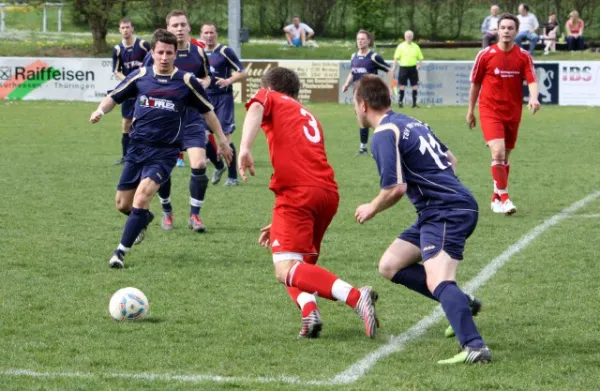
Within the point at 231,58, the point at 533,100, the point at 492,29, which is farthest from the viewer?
the point at 492,29

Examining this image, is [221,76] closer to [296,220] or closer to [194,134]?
[194,134]

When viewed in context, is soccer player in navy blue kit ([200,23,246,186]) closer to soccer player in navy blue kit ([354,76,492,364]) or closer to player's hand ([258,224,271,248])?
player's hand ([258,224,271,248])

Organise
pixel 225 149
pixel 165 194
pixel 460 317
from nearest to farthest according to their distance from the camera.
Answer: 1. pixel 460 317
2. pixel 225 149
3. pixel 165 194

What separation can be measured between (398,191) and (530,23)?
95.4 feet

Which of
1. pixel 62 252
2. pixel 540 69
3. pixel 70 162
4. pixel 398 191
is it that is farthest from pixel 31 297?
pixel 540 69

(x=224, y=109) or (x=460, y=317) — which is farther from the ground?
(x=224, y=109)

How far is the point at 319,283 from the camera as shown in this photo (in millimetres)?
6211

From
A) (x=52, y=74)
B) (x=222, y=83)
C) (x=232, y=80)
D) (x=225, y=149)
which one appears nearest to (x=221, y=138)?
(x=225, y=149)

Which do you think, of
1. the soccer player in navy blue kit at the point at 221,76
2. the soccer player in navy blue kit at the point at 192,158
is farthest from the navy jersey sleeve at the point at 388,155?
the soccer player in navy blue kit at the point at 221,76

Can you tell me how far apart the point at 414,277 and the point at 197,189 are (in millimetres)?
4481

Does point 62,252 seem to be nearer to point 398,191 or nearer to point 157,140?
point 157,140

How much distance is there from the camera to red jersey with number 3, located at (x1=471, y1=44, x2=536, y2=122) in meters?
11.4

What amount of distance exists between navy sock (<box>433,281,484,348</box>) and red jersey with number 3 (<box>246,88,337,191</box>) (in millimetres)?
1099

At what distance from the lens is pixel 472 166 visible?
15.8m
